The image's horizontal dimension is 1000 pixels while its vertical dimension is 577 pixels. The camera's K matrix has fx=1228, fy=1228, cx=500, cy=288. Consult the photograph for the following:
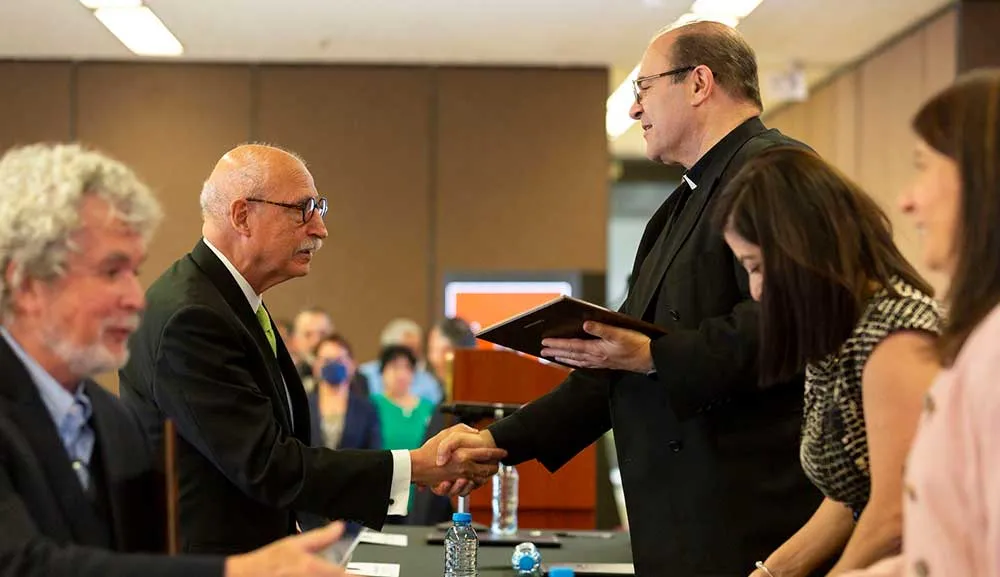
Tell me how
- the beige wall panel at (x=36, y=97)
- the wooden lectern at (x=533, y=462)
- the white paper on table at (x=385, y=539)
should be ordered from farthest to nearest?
the beige wall panel at (x=36, y=97) < the wooden lectern at (x=533, y=462) < the white paper on table at (x=385, y=539)

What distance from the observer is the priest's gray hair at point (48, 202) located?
68.4 inches

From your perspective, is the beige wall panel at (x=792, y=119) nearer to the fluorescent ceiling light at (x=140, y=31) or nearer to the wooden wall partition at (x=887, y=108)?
the wooden wall partition at (x=887, y=108)

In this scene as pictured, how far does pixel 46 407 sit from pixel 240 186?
1.36 meters

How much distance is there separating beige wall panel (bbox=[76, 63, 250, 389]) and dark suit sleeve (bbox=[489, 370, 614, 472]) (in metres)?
6.60

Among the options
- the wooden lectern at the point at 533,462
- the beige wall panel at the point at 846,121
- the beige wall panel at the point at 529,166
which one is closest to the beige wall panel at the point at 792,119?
the beige wall panel at the point at 846,121

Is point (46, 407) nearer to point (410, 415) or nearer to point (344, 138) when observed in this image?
point (410, 415)

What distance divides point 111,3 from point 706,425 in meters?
6.08

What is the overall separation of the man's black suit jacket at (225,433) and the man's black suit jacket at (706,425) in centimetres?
62

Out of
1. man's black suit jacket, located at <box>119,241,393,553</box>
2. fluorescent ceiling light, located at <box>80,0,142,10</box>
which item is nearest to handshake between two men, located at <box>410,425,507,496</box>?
man's black suit jacket, located at <box>119,241,393,553</box>

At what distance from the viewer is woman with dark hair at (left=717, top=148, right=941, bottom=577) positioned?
1889mm

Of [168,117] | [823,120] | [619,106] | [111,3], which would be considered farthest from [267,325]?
[823,120]

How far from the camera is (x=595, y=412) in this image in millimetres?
3143

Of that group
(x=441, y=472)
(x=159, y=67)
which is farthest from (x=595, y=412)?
(x=159, y=67)

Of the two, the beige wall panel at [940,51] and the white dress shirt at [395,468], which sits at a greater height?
the beige wall panel at [940,51]
